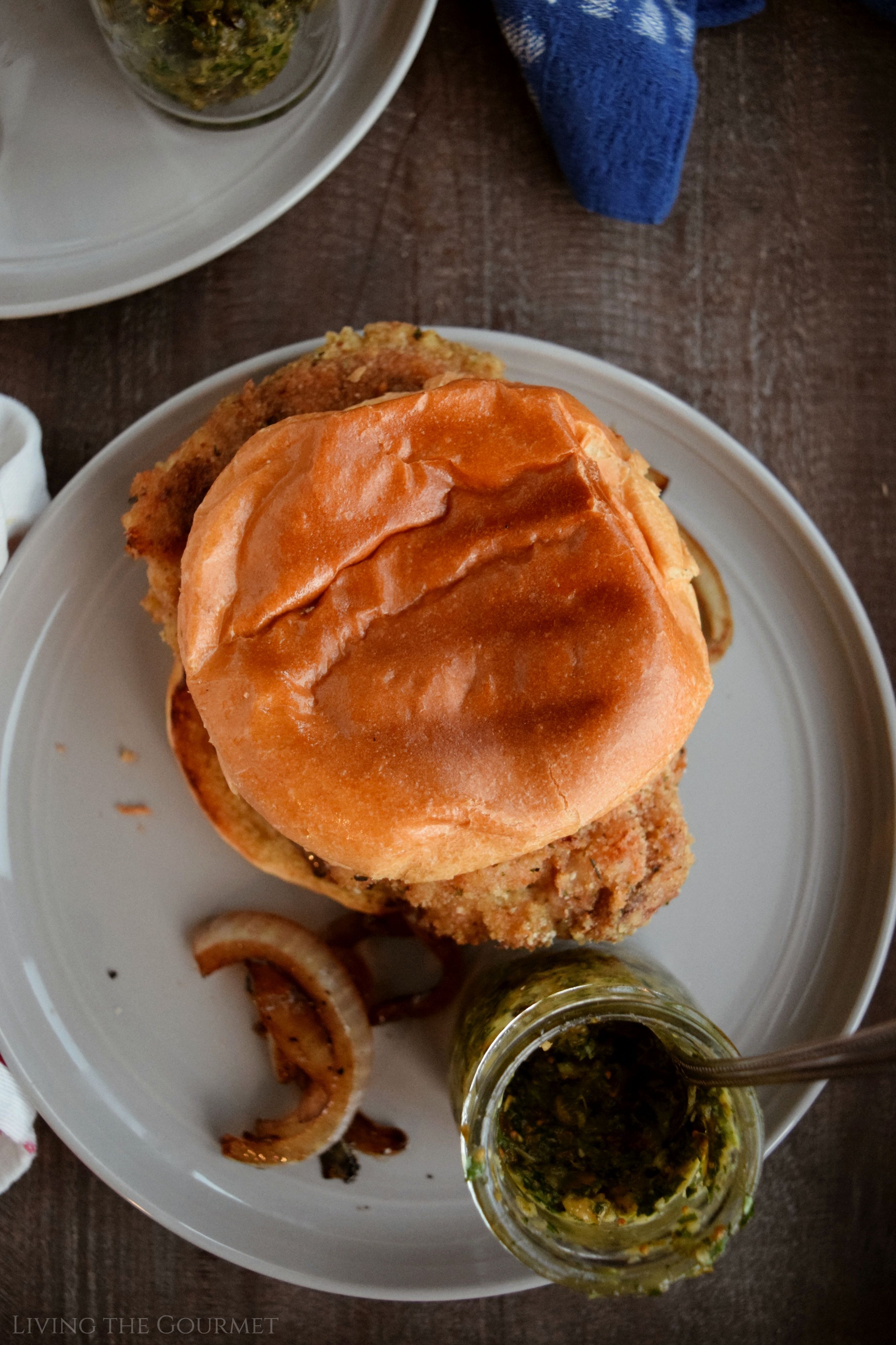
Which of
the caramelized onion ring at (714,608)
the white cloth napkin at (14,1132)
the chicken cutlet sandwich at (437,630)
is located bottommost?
the white cloth napkin at (14,1132)

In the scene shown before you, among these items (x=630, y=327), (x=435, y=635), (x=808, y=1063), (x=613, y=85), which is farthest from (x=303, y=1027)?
(x=613, y=85)

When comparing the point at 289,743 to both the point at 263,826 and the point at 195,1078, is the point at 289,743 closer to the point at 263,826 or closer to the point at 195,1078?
the point at 263,826

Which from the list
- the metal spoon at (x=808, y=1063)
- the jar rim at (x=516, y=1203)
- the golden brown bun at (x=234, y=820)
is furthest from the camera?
the golden brown bun at (x=234, y=820)

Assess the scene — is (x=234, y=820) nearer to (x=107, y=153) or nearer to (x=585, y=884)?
(x=585, y=884)

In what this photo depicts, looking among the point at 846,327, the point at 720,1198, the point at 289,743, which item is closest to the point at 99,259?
the point at 289,743

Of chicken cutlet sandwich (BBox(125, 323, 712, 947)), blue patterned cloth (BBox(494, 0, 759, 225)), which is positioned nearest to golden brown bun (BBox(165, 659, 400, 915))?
chicken cutlet sandwich (BBox(125, 323, 712, 947))

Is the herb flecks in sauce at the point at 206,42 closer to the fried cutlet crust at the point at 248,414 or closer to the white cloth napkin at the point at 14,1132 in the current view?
the fried cutlet crust at the point at 248,414

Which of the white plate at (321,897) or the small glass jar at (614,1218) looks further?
the white plate at (321,897)

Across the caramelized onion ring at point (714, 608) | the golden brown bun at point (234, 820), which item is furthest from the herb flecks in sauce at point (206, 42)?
the caramelized onion ring at point (714, 608)
